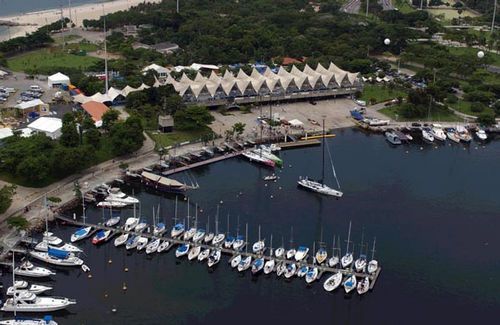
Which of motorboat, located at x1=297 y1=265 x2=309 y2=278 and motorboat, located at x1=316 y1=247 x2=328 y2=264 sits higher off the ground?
motorboat, located at x1=316 y1=247 x2=328 y2=264

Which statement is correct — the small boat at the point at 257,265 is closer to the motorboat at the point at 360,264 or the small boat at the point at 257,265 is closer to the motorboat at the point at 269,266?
the motorboat at the point at 269,266

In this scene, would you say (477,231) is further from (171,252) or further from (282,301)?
(171,252)

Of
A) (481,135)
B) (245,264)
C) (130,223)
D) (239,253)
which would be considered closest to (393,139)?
(481,135)

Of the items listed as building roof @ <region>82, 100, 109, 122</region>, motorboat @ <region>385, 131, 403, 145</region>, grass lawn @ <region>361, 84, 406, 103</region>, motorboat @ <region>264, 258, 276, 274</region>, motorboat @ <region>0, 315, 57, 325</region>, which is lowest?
motorboat @ <region>0, 315, 57, 325</region>

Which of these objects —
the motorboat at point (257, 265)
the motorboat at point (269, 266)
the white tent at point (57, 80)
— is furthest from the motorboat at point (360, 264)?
the white tent at point (57, 80)

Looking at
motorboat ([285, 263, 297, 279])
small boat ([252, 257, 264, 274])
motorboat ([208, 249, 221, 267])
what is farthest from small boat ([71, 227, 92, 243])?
motorboat ([285, 263, 297, 279])

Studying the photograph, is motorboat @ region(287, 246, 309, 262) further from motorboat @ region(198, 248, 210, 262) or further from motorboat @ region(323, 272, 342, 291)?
motorboat @ region(198, 248, 210, 262)

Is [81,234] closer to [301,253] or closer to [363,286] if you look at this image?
[301,253]
